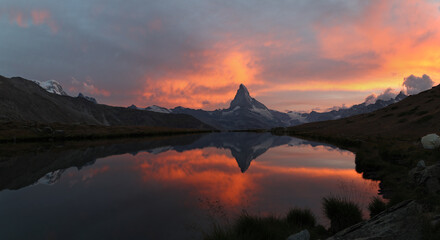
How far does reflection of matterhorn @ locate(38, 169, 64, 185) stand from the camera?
2080cm

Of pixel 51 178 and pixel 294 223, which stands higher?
pixel 51 178

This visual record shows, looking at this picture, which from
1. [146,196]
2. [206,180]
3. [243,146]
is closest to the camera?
[146,196]

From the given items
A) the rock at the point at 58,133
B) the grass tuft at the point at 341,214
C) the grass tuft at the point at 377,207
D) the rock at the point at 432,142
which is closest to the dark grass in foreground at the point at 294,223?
the grass tuft at the point at 341,214

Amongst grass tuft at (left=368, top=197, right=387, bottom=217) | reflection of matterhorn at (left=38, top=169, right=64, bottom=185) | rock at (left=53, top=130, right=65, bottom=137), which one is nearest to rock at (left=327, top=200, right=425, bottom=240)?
grass tuft at (left=368, top=197, right=387, bottom=217)

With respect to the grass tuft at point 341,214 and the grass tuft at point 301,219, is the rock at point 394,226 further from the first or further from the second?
the grass tuft at point 301,219

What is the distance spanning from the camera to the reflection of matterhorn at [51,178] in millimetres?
20797

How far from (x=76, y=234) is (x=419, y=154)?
3129 cm

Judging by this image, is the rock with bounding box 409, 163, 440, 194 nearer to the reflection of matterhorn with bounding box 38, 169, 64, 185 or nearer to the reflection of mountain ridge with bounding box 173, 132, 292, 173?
the reflection of mountain ridge with bounding box 173, 132, 292, 173

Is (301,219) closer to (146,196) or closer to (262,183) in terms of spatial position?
(262,183)

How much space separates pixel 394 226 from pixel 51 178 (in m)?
27.2

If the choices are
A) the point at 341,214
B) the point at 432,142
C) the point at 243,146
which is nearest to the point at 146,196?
the point at 341,214

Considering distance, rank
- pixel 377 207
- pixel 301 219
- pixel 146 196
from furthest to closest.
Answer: pixel 146 196 < pixel 377 207 < pixel 301 219

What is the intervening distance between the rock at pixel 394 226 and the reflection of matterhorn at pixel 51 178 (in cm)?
2392

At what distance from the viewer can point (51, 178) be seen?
73.2 ft
